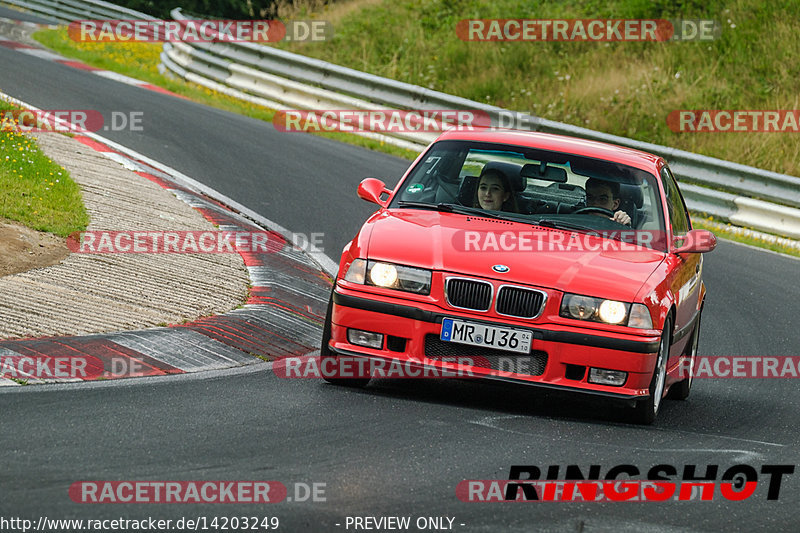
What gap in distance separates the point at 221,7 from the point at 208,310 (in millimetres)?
35334

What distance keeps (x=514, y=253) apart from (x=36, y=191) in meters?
5.34

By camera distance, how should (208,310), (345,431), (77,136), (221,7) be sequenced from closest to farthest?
(345,431) → (208,310) → (77,136) → (221,7)

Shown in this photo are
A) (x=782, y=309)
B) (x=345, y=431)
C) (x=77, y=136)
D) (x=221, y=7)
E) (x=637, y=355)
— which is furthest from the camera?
(x=221, y=7)

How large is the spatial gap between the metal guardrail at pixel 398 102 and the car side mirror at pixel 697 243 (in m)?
8.96

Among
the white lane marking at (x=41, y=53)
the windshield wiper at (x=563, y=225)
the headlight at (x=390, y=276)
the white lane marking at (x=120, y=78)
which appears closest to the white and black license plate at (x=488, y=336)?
the headlight at (x=390, y=276)

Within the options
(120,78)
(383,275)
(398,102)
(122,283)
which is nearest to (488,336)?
(383,275)

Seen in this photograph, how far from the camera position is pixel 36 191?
10.8m

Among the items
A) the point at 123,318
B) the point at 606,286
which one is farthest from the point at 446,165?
the point at 123,318

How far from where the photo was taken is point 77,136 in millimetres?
14969

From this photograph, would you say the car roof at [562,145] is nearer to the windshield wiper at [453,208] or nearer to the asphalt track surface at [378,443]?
the windshield wiper at [453,208]

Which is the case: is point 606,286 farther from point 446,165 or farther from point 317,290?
point 317,290

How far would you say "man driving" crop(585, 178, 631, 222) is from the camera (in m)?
8.15

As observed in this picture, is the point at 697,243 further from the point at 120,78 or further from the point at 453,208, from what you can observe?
the point at 120,78

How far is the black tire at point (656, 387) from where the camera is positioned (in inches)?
278
